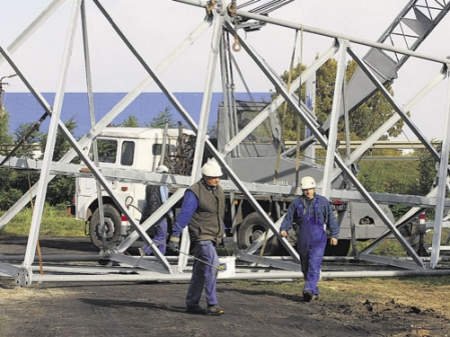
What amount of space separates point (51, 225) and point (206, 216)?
17.6 meters

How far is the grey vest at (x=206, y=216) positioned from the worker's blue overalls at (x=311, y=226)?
1976 mm

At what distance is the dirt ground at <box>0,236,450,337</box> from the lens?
952 cm

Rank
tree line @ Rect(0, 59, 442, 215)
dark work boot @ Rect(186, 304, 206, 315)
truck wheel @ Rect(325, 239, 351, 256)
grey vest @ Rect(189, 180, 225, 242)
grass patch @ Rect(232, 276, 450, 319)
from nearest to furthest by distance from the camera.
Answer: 1. dark work boot @ Rect(186, 304, 206, 315)
2. grey vest @ Rect(189, 180, 225, 242)
3. grass patch @ Rect(232, 276, 450, 319)
4. truck wheel @ Rect(325, 239, 351, 256)
5. tree line @ Rect(0, 59, 442, 215)

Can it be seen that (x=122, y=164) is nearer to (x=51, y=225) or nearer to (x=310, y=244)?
(x=51, y=225)

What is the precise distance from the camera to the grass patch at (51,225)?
25.9m

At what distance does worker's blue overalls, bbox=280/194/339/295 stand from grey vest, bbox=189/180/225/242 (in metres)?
1.98

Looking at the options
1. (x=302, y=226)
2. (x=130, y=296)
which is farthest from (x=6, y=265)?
(x=302, y=226)

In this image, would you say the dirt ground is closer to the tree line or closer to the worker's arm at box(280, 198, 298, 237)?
the worker's arm at box(280, 198, 298, 237)

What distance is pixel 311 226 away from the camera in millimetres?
12500

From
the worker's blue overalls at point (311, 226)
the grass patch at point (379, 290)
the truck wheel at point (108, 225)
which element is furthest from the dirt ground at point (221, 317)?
the truck wheel at point (108, 225)

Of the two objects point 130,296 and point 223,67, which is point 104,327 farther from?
point 223,67

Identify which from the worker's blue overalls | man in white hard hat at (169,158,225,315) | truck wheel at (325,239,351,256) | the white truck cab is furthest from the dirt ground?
the white truck cab

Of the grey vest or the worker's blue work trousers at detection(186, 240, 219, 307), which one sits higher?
the grey vest

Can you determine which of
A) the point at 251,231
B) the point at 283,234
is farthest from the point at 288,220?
the point at 251,231
